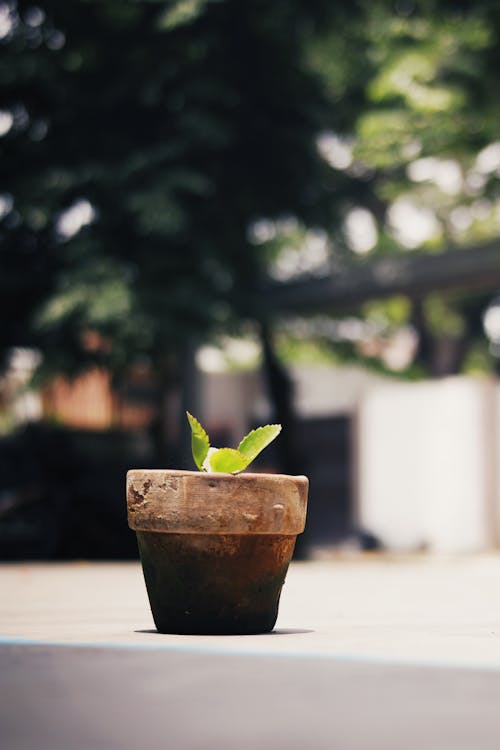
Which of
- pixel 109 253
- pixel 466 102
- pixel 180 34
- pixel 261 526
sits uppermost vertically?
pixel 180 34

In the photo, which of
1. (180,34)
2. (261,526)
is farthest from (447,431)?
(261,526)

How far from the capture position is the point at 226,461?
6520 millimetres

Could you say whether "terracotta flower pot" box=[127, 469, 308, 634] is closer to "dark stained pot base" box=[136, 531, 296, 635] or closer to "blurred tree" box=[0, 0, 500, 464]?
"dark stained pot base" box=[136, 531, 296, 635]

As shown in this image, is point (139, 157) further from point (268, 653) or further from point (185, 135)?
point (268, 653)

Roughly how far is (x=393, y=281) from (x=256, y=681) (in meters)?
16.0

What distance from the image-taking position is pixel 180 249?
17375 mm

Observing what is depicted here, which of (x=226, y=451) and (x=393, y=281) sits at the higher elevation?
(x=393, y=281)

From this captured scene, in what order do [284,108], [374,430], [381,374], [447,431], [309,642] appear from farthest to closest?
[381,374], [374,430], [447,431], [284,108], [309,642]

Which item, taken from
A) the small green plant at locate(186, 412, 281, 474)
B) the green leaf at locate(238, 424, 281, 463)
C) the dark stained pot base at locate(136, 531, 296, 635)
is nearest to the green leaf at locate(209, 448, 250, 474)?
the small green plant at locate(186, 412, 281, 474)

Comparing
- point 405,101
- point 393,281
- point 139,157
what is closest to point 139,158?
point 139,157

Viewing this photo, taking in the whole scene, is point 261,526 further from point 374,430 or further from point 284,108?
point 374,430

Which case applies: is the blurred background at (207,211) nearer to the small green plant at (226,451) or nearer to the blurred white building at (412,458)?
the blurred white building at (412,458)

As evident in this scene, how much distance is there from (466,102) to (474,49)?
2.19 feet

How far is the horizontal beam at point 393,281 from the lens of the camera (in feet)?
64.0
